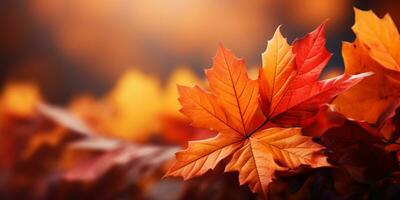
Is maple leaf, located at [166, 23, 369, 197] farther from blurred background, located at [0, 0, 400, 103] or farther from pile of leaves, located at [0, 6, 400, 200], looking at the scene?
blurred background, located at [0, 0, 400, 103]

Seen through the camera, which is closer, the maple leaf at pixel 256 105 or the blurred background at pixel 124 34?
the maple leaf at pixel 256 105

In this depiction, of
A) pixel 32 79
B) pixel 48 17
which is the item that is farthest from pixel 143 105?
pixel 48 17

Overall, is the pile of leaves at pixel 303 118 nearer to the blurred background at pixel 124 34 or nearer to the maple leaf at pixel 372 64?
the maple leaf at pixel 372 64

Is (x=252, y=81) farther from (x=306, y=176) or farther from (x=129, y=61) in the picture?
(x=129, y=61)

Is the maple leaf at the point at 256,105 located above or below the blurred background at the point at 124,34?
below

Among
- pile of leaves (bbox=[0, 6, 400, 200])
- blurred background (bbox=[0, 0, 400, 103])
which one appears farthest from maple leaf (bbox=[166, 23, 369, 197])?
blurred background (bbox=[0, 0, 400, 103])

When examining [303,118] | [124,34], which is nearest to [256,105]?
[303,118]

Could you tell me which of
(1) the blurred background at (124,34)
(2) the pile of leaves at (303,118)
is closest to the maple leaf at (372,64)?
(2) the pile of leaves at (303,118)
